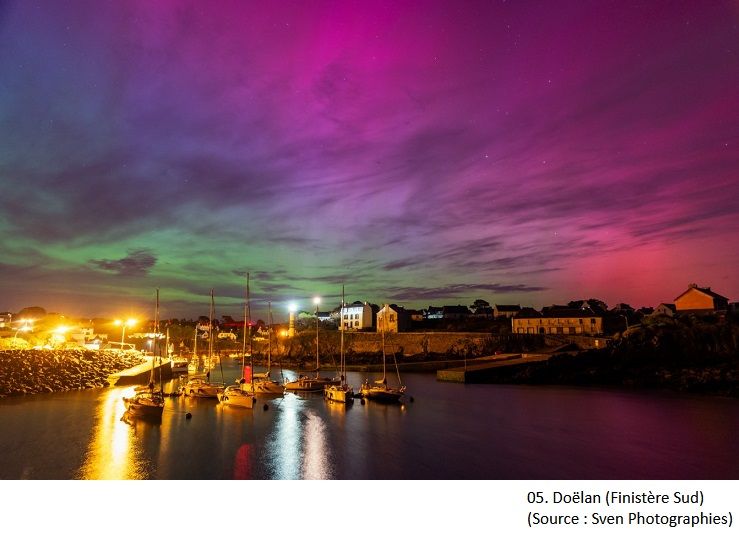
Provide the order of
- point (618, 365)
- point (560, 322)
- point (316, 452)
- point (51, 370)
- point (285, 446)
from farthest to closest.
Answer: point (560, 322) < point (618, 365) < point (51, 370) < point (285, 446) < point (316, 452)

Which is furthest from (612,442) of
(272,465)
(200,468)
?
(200,468)

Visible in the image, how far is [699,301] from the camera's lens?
73812 mm

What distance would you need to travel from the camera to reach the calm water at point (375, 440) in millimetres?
19359

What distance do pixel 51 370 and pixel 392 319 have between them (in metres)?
66.7

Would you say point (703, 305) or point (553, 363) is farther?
point (703, 305)

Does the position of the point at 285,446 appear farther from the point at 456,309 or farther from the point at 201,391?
the point at 456,309

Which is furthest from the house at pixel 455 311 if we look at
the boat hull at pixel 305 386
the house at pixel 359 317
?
the boat hull at pixel 305 386

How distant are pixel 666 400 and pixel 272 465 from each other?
37511 millimetres

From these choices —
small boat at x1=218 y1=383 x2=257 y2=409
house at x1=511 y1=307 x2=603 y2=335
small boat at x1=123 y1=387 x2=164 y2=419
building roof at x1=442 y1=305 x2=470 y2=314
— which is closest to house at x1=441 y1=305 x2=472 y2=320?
building roof at x1=442 y1=305 x2=470 y2=314

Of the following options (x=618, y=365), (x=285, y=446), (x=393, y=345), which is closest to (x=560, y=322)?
(x=618, y=365)

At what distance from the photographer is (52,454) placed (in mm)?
20938
